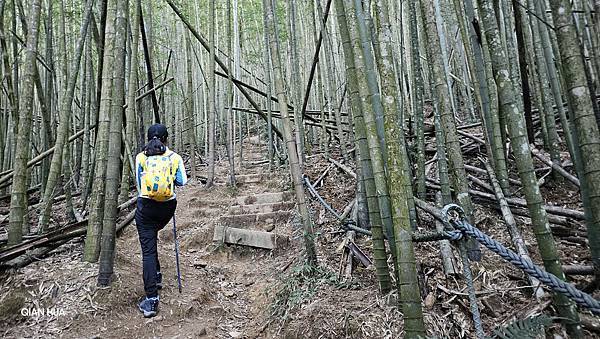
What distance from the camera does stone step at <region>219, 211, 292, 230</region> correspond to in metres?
4.41

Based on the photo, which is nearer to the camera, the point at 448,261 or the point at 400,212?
the point at 400,212

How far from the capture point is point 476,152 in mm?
4160

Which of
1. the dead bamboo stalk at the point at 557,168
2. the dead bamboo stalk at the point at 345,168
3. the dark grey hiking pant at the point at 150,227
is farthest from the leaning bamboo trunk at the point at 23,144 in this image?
the dead bamboo stalk at the point at 557,168

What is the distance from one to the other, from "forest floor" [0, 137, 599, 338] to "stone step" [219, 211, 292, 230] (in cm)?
69

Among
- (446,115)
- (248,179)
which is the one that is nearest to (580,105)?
(446,115)

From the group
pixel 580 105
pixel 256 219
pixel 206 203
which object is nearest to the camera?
pixel 580 105

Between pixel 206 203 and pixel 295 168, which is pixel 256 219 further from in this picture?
pixel 295 168

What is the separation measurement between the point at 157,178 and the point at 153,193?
4.3 inches

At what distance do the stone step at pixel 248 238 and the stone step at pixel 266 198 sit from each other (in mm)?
939

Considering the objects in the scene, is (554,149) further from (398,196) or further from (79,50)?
(79,50)

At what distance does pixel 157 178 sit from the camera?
8.59 feet

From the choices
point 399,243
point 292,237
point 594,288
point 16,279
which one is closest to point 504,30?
point 594,288

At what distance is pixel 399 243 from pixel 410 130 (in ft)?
10.9

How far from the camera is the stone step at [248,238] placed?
3912 millimetres
